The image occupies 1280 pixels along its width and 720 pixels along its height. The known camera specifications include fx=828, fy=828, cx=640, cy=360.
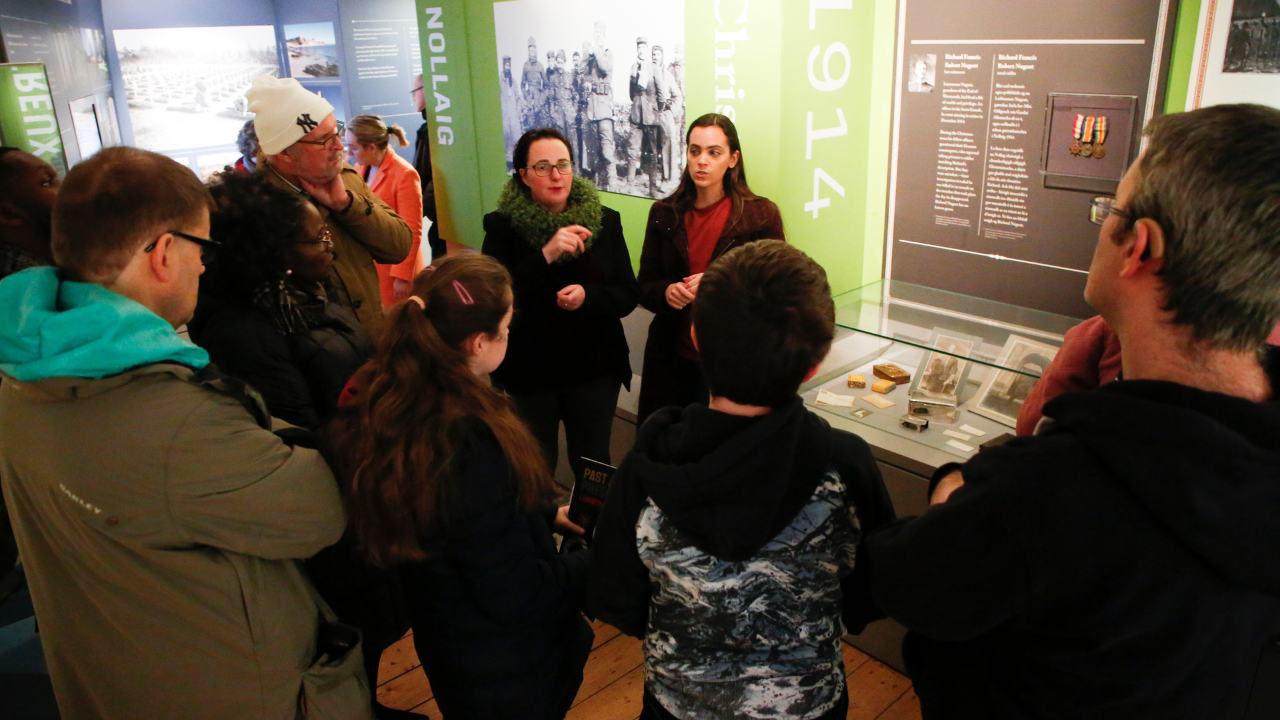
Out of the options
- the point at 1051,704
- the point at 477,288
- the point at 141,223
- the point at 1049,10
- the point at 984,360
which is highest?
the point at 1049,10

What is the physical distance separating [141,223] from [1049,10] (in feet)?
9.43

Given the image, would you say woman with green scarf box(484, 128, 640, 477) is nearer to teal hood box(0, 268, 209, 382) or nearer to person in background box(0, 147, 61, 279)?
person in background box(0, 147, 61, 279)

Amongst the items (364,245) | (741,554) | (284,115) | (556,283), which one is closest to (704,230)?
(556,283)

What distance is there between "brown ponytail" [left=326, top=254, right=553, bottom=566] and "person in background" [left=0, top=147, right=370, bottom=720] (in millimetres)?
84

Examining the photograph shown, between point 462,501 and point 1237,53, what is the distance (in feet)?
8.56

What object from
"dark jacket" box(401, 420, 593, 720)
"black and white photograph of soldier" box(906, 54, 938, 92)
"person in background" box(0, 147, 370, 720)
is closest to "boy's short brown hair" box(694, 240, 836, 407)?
"dark jacket" box(401, 420, 593, 720)

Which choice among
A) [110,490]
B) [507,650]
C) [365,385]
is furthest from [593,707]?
[110,490]

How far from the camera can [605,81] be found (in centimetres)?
416

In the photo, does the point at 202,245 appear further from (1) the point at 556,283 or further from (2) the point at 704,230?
(2) the point at 704,230

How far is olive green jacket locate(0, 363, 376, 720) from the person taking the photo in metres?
1.46

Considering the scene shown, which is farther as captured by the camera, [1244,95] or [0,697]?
[0,697]

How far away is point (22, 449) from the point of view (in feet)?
4.94

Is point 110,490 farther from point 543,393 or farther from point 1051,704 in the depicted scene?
point 543,393

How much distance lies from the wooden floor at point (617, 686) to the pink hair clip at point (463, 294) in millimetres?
1416
